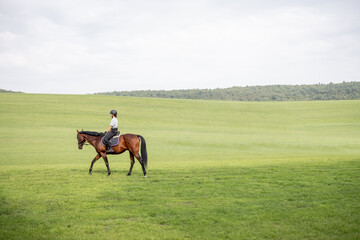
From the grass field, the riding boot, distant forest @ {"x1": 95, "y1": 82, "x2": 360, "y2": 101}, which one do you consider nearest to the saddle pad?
the riding boot

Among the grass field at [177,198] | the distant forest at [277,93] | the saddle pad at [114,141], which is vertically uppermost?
the distant forest at [277,93]

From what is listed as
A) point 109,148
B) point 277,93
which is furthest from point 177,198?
point 277,93

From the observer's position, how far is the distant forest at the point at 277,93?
345 feet

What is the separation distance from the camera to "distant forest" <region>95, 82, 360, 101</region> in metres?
105

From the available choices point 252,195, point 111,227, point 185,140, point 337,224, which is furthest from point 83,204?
point 185,140

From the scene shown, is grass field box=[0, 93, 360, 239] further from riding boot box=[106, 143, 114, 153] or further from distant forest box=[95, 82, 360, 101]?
distant forest box=[95, 82, 360, 101]

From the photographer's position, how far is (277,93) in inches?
4813

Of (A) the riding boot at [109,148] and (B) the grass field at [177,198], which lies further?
(A) the riding boot at [109,148]

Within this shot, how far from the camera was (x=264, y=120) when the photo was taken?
54.0 metres

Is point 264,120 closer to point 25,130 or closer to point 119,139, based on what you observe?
point 25,130

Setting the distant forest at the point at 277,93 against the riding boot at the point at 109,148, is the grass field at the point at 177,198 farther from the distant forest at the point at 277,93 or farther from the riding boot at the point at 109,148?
the distant forest at the point at 277,93

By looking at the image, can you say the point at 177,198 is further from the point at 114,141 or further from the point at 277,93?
the point at 277,93

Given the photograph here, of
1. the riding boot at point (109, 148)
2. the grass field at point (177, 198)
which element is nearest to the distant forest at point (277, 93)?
the grass field at point (177, 198)

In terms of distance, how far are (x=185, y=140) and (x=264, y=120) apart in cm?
2193
